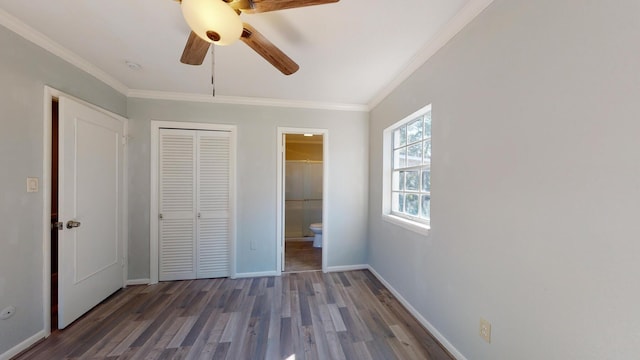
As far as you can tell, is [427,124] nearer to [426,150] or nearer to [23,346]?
[426,150]

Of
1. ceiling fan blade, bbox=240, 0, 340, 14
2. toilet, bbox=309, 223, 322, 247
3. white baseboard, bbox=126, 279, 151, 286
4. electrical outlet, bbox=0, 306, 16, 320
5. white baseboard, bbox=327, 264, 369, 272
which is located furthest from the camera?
toilet, bbox=309, 223, 322, 247

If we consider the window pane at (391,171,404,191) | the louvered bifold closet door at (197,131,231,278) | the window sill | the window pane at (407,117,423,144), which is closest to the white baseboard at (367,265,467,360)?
the window sill

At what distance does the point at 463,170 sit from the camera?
1.58 metres

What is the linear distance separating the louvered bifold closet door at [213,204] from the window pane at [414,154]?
2.20 metres

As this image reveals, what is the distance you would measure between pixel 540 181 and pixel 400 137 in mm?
1719

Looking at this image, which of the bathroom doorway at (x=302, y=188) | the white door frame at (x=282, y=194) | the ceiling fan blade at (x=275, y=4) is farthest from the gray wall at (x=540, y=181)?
the bathroom doorway at (x=302, y=188)

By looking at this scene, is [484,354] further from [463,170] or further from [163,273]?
[163,273]

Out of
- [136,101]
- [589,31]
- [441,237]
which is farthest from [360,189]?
[136,101]

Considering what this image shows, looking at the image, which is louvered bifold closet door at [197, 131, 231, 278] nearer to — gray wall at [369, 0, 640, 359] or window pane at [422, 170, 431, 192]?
window pane at [422, 170, 431, 192]

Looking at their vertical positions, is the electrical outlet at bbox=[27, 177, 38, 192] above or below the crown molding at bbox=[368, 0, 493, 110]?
below

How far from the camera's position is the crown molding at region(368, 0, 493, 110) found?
1433mm

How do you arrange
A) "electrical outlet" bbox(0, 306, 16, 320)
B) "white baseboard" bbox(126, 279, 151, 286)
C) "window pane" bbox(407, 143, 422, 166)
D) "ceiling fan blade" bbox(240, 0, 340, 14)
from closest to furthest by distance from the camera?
"ceiling fan blade" bbox(240, 0, 340, 14) → "electrical outlet" bbox(0, 306, 16, 320) → "window pane" bbox(407, 143, 422, 166) → "white baseboard" bbox(126, 279, 151, 286)

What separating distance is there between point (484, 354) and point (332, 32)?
234 cm

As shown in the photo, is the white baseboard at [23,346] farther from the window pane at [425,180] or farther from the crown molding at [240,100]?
the window pane at [425,180]
